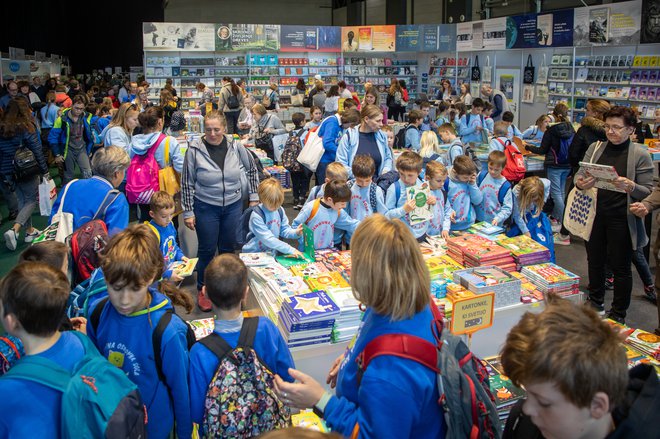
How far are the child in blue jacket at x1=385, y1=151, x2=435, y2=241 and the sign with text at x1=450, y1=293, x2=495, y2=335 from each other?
1473 mm

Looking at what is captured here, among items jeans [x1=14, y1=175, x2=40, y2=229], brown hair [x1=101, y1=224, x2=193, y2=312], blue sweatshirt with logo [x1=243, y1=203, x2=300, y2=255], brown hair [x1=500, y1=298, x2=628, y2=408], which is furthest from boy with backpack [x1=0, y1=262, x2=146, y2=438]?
jeans [x1=14, y1=175, x2=40, y2=229]

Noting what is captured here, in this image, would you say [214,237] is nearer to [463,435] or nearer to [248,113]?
[463,435]

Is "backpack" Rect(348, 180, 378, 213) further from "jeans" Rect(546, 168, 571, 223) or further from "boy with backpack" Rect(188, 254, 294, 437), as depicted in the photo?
"jeans" Rect(546, 168, 571, 223)

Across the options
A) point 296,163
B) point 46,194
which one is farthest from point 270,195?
point 296,163

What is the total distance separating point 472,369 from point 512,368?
231 mm

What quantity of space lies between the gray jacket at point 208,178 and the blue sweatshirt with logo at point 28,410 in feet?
9.40

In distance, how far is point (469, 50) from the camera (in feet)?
50.3

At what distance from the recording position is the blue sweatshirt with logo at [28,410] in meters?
1.67

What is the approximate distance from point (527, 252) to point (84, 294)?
9.02ft

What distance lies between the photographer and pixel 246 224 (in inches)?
179

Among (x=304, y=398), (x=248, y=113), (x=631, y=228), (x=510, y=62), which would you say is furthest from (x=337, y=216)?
(x=510, y=62)

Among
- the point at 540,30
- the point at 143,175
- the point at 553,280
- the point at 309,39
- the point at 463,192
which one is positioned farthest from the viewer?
the point at 309,39

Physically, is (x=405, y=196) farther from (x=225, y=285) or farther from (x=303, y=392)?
(x=303, y=392)

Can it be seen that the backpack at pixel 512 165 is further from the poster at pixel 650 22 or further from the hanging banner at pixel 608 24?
the hanging banner at pixel 608 24
